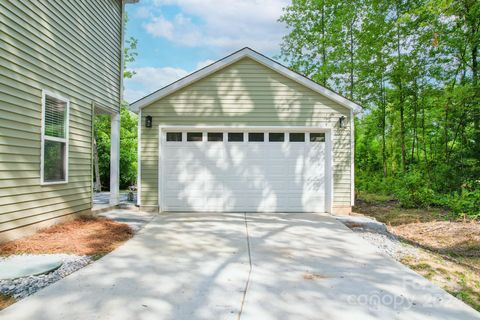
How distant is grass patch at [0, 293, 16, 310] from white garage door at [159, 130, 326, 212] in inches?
202

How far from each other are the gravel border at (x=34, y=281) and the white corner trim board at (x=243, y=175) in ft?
13.8

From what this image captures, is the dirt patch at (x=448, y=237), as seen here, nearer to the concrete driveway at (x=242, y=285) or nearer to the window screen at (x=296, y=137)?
the concrete driveway at (x=242, y=285)

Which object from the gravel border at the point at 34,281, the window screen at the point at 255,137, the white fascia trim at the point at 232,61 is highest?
the white fascia trim at the point at 232,61

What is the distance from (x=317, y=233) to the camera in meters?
5.63

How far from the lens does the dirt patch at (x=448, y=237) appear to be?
4984 mm

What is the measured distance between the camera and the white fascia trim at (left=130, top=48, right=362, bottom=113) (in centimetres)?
771

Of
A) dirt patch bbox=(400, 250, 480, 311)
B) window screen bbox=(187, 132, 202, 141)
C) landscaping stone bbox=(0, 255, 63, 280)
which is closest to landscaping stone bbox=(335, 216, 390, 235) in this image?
dirt patch bbox=(400, 250, 480, 311)

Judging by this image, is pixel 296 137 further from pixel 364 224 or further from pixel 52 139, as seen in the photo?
pixel 52 139

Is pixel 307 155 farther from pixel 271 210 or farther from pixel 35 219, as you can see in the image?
pixel 35 219

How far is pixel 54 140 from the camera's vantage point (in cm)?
568

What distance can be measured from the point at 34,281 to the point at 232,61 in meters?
6.32

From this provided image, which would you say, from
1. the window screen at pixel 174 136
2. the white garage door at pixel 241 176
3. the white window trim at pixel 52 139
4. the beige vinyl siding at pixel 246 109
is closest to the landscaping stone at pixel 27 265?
the white window trim at pixel 52 139

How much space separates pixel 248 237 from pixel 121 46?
22.2 ft

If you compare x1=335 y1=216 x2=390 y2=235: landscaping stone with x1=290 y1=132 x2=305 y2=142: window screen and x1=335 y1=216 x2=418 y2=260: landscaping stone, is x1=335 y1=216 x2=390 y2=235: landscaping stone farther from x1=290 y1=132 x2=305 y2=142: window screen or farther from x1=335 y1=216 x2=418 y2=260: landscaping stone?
x1=290 y1=132 x2=305 y2=142: window screen
